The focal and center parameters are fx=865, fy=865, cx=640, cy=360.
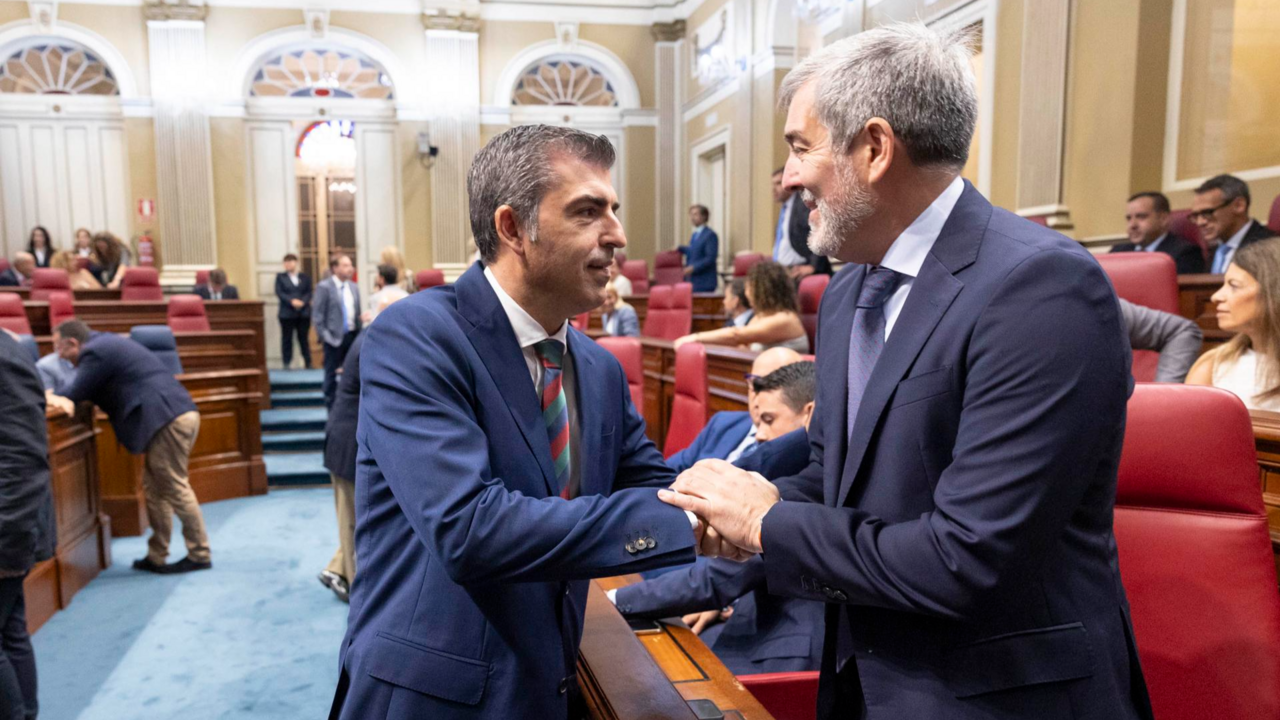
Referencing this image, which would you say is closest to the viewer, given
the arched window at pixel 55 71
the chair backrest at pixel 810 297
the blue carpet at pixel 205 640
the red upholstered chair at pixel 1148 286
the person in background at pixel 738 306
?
the red upholstered chair at pixel 1148 286

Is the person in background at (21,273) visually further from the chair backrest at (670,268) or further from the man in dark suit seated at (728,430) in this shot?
the man in dark suit seated at (728,430)

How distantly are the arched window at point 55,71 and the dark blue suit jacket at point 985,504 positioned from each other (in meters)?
11.8

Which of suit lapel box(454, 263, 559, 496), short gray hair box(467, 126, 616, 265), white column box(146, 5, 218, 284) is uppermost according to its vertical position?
white column box(146, 5, 218, 284)

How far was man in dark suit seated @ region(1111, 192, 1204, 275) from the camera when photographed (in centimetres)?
388

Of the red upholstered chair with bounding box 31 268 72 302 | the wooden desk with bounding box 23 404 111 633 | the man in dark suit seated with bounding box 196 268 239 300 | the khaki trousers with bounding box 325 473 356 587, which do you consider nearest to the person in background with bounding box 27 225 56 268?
the red upholstered chair with bounding box 31 268 72 302

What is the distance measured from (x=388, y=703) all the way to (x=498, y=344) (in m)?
0.47

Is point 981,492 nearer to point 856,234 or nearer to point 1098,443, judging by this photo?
point 1098,443

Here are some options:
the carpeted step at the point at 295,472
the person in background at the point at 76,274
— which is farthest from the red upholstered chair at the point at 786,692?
the person in background at the point at 76,274

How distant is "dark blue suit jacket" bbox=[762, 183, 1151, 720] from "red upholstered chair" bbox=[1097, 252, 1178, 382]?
7.17 ft

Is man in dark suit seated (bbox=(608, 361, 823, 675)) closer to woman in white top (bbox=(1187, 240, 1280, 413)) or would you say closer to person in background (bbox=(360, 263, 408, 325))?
person in background (bbox=(360, 263, 408, 325))

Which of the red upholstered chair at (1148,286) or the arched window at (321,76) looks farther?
the arched window at (321,76)

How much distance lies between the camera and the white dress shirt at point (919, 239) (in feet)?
3.28

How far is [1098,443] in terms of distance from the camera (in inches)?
33.9

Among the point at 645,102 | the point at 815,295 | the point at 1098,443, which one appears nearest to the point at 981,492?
the point at 1098,443
